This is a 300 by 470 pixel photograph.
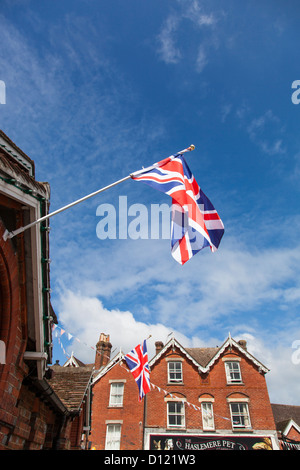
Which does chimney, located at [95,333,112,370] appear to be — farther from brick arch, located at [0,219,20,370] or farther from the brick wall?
brick arch, located at [0,219,20,370]

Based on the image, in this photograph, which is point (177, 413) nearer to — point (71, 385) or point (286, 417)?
point (286, 417)

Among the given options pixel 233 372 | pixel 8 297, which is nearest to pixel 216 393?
pixel 233 372

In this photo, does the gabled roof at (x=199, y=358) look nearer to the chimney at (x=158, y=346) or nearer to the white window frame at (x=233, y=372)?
the white window frame at (x=233, y=372)

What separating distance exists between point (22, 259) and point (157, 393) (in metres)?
25.0

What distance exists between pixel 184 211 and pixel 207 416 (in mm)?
24217

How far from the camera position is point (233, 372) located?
89.3 ft

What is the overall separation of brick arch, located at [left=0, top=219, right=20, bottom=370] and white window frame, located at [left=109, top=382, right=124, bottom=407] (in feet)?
82.3

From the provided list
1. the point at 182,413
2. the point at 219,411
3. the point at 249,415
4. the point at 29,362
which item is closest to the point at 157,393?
the point at 182,413

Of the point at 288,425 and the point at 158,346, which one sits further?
the point at 158,346

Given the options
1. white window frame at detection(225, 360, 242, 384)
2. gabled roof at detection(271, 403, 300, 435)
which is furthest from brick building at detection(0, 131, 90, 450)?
gabled roof at detection(271, 403, 300, 435)

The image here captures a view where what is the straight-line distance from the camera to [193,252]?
6.99m
